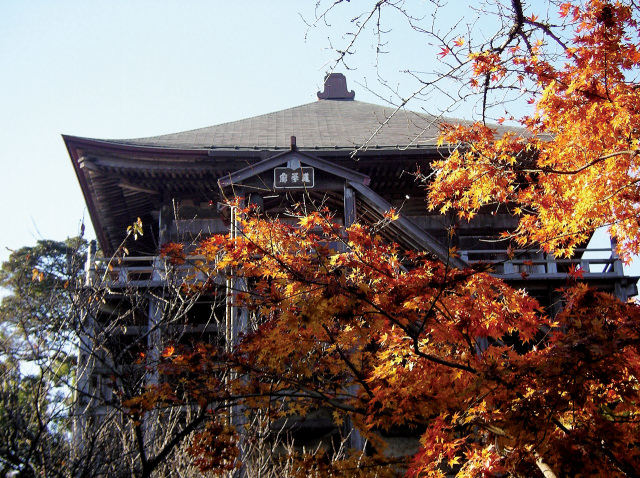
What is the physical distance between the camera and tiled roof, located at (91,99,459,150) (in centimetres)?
1433

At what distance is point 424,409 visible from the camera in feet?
18.6

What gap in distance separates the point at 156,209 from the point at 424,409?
10.7 metres

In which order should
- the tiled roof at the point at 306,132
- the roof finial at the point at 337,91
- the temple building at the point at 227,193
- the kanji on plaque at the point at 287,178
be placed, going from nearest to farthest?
the kanji on plaque at the point at 287,178 < the temple building at the point at 227,193 < the tiled roof at the point at 306,132 < the roof finial at the point at 337,91

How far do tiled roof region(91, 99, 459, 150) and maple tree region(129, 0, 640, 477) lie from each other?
5.92 metres

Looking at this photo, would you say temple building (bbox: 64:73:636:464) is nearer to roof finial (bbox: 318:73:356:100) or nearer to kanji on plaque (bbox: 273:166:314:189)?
kanji on plaque (bbox: 273:166:314:189)

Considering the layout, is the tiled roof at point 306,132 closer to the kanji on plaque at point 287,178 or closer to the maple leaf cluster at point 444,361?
the kanji on plaque at point 287,178

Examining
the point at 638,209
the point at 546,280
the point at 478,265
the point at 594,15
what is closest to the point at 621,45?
the point at 594,15

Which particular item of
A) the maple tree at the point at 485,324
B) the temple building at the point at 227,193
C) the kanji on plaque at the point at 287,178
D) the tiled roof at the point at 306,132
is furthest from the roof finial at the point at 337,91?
the maple tree at the point at 485,324

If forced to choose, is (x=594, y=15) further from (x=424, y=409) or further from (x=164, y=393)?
(x=164, y=393)

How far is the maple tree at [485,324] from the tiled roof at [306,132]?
5.92 m

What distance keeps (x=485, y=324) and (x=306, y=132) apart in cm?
1093

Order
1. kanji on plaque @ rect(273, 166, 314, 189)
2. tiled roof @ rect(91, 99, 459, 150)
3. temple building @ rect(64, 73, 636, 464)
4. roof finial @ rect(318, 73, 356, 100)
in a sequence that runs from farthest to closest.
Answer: roof finial @ rect(318, 73, 356, 100)
tiled roof @ rect(91, 99, 459, 150)
temple building @ rect(64, 73, 636, 464)
kanji on plaque @ rect(273, 166, 314, 189)

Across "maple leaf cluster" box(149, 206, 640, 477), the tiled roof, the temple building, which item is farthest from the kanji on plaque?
"maple leaf cluster" box(149, 206, 640, 477)

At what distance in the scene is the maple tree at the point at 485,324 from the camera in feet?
16.5
